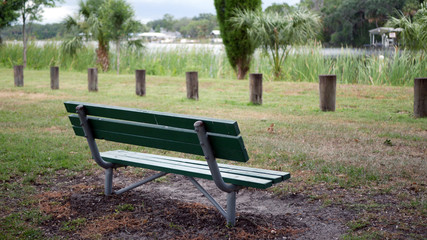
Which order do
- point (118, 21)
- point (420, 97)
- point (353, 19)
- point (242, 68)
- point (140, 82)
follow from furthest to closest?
1. point (353, 19)
2. point (118, 21)
3. point (242, 68)
4. point (140, 82)
5. point (420, 97)

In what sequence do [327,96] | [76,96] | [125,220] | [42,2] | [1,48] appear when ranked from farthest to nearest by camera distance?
[1,48] → [42,2] → [76,96] → [327,96] → [125,220]

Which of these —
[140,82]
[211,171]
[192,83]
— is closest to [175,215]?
[211,171]

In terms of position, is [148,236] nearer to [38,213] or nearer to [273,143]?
[38,213]

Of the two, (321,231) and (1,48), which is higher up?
(1,48)

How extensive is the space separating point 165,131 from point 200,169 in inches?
20.7

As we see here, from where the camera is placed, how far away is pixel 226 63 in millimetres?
19641

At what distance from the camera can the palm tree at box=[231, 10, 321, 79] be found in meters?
16.2

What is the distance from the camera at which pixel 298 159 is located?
18.9ft

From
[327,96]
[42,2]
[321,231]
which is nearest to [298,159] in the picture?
[321,231]

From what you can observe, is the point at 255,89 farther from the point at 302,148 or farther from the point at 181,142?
the point at 181,142

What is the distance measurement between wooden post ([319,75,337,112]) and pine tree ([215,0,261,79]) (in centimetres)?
799

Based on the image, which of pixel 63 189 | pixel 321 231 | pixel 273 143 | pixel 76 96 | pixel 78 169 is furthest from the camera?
pixel 76 96

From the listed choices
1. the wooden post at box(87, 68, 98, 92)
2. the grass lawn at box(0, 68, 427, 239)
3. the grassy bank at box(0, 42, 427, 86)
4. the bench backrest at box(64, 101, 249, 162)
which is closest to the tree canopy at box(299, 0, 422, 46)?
the grassy bank at box(0, 42, 427, 86)

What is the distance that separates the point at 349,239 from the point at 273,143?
3411 millimetres
